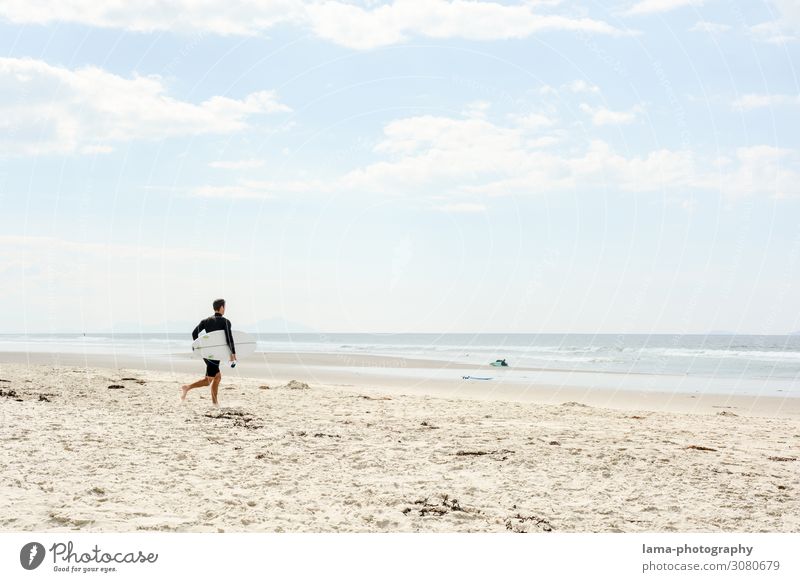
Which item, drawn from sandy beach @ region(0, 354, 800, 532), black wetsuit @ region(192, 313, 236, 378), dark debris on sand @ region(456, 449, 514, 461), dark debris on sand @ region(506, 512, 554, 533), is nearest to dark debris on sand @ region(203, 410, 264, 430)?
sandy beach @ region(0, 354, 800, 532)

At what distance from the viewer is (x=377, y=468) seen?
8.12 m

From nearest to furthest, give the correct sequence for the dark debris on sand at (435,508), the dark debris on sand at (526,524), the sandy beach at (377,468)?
the dark debris on sand at (526,524) → the sandy beach at (377,468) → the dark debris on sand at (435,508)

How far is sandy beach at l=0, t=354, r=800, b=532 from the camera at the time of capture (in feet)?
20.3

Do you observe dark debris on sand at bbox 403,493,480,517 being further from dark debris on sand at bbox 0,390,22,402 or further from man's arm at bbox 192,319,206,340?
dark debris on sand at bbox 0,390,22,402

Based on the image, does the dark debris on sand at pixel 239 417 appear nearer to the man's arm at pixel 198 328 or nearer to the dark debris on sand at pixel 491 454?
the man's arm at pixel 198 328

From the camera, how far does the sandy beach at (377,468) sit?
20.3ft

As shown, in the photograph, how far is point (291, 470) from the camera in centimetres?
786

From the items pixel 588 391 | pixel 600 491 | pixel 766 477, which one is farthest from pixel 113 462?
pixel 588 391

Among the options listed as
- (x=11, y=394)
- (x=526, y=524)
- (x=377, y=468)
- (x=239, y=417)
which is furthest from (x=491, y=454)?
(x=11, y=394)

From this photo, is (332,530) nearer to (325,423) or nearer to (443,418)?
(325,423)

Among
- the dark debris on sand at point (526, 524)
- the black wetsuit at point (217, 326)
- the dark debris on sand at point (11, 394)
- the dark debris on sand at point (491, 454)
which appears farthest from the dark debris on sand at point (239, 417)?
the dark debris on sand at point (526, 524)

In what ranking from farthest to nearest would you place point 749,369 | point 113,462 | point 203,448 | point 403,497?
point 749,369, point 203,448, point 113,462, point 403,497
